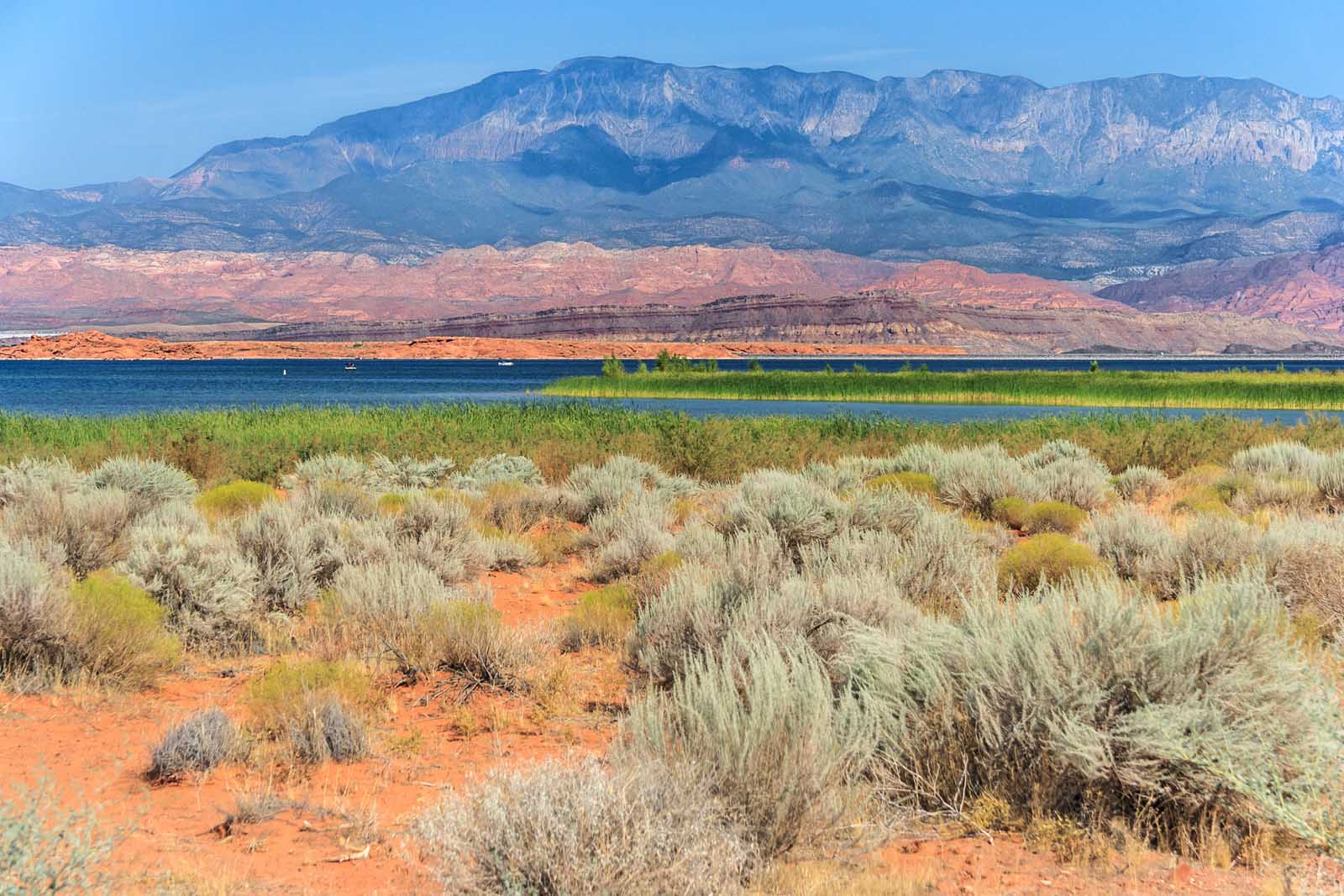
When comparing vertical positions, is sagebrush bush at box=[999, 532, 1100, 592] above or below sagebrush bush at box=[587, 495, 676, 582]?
above

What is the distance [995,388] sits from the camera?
51750 mm

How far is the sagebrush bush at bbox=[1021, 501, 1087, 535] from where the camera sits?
41.8 feet

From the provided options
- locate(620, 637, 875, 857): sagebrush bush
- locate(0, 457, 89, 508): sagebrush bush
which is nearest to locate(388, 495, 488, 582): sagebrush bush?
locate(0, 457, 89, 508): sagebrush bush

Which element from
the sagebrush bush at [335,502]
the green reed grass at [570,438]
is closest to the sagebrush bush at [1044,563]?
the sagebrush bush at [335,502]

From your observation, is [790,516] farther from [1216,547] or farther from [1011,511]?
[1011,511]

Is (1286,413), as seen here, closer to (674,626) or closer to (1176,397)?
(1176,397)

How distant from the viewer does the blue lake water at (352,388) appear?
147 ft

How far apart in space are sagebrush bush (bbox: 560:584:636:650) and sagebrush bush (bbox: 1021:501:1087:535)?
18.8ft

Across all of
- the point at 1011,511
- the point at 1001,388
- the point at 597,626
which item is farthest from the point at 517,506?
the point at 1001,388

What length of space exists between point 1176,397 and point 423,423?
3366 centimetres

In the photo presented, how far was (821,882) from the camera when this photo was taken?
14.3ft

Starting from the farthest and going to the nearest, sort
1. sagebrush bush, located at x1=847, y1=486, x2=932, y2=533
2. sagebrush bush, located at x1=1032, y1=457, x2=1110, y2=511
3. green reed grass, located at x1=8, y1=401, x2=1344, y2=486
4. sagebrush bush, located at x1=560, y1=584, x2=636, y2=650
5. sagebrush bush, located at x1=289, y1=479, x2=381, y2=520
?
green reed grass, located at x1=8, y1=401, x2=1344, y2=486 < sagebrush bush, located at x1=1032, y1=457, x2=1110, y2=511 < sagebrush bush, located at x1=289, y1=479, x2=381, y2=520 < sagebrush bush, located at x1=847, y1=486, x2=932, y2=533 < sagebrush bush, located at x1=560, y1=584, x2=636, y2=650

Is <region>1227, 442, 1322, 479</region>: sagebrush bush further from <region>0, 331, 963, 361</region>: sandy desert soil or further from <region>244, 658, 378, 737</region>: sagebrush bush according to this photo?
<region>0, 331, 963, 361</region>: sandy desert soil

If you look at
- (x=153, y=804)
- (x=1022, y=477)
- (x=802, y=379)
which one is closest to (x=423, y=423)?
(x=1022, y=477)
